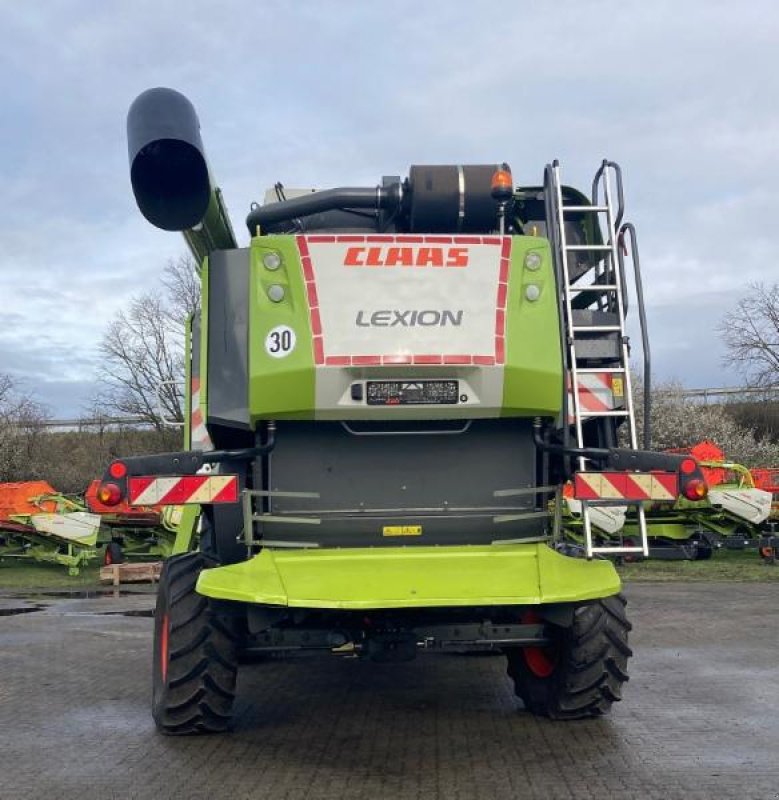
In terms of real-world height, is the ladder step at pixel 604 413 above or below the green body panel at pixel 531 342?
below

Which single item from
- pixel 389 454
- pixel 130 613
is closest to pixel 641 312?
pixel 389 454

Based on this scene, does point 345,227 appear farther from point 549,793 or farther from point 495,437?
point 549,793

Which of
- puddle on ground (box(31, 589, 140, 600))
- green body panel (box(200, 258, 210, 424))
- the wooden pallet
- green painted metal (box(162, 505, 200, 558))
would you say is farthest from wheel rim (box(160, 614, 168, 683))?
the wooden pallet

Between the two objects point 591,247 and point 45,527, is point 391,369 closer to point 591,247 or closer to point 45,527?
point 591,247

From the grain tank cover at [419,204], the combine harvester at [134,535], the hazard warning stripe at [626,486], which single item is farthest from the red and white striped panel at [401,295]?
the combine harvester at [134,535]

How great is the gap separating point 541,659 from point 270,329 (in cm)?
283

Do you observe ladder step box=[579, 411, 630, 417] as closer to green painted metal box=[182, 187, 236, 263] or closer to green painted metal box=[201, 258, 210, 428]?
green painted metal box=[201, 258, 210, 428]

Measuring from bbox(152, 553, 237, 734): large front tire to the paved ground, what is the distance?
15 cm

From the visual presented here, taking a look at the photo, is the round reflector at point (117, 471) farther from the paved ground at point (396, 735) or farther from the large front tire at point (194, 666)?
the paved ground at point (396, 735)

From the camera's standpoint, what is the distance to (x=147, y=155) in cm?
589

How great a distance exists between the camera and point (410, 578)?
5.70 meters

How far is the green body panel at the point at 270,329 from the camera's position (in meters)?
5.63

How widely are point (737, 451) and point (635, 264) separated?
3446 cm

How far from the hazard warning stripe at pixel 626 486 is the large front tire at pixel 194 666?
2194mm
